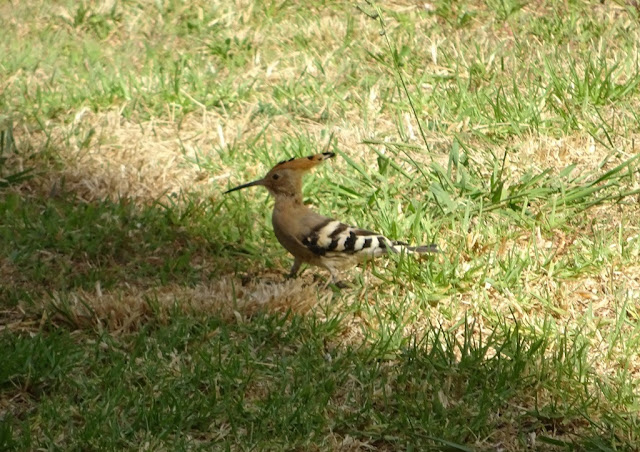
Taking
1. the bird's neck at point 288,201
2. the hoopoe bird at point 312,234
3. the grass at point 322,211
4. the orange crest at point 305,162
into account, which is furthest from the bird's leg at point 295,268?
the orange crest at point 305,162

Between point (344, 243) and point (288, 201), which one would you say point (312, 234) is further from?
point (288, 201)

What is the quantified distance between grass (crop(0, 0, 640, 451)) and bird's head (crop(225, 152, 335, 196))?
404 mm

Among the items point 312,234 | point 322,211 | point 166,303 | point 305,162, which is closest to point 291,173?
point 305,162

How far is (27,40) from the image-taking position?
24.8 ft

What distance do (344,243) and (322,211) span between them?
811 mm

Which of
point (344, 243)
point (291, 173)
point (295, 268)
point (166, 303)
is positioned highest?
point (291, 173)

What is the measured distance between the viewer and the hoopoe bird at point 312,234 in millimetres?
5098

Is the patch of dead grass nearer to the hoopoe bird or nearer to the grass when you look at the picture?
the grass

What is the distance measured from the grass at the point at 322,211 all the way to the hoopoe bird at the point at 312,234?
13 centimetres

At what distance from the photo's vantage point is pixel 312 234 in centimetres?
514

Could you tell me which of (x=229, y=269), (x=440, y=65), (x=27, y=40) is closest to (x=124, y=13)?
(x=27, y=40)

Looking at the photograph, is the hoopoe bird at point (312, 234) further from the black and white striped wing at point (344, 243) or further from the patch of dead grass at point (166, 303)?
the patch of dead grass at point (166, 303)

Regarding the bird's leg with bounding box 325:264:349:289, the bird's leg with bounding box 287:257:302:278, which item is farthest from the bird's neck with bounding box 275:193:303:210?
the bird's leg with bounding box 325:264:349:289

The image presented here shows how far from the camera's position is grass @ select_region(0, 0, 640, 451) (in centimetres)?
409
